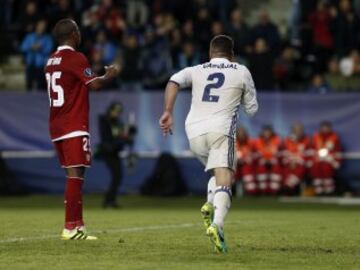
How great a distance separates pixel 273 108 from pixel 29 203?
624cm

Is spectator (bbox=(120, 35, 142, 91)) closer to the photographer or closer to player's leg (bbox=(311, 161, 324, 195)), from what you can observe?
the photographer

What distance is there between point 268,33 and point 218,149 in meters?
16.1

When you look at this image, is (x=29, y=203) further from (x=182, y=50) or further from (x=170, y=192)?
(x=182, y=50)

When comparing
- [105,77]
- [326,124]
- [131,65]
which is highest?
[131,65]

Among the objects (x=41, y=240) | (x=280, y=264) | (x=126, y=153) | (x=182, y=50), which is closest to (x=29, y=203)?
(x=126, y=153)

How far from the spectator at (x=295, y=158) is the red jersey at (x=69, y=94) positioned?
1339 cm

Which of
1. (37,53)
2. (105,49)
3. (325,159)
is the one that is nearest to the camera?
(325,159)

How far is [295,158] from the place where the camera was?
83.1ft

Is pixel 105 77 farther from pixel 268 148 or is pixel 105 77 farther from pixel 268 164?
pixel 268 164

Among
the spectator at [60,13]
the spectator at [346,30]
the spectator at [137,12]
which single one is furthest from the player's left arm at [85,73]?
the spectator at [137,12]

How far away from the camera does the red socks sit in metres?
12.1

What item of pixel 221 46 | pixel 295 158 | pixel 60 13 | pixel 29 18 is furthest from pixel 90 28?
pixel 221 46

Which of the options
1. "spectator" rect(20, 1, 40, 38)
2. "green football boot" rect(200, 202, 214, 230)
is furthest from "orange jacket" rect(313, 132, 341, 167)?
"green football boot" rect(200, 202, 214, 230)

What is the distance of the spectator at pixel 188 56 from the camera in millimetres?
25939
